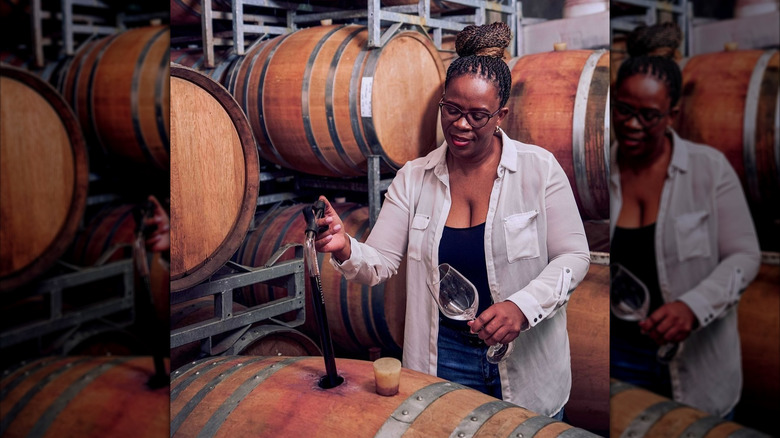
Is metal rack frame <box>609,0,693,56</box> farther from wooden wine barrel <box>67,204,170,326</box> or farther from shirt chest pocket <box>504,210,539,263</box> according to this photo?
wooden wine barrel <box>67,204,170,326</box>

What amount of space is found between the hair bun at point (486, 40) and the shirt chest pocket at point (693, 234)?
2.24 ft

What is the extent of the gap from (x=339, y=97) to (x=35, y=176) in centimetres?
89

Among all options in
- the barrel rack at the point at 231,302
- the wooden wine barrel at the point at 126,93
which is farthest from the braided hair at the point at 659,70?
the wooden wine barrel at the point at 126,93

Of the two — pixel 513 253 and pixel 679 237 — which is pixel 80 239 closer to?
pixel 513 253

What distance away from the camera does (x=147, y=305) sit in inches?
67.3

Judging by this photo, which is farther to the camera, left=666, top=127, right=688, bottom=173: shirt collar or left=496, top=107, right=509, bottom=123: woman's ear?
left=496, top=107, right=509, bottom=123: woman's ear

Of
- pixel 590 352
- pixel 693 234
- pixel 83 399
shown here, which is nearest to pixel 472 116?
pixel 693 234

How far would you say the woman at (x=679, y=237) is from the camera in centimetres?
159

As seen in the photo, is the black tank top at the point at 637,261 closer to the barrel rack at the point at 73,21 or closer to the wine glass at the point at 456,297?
the wine glass at the point at 456,297

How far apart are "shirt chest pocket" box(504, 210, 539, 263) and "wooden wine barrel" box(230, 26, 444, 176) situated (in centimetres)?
35

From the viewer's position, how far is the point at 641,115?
1.67m

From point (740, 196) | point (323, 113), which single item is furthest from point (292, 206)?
point (740, 196)

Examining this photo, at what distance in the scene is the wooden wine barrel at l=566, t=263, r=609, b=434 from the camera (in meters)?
1.91

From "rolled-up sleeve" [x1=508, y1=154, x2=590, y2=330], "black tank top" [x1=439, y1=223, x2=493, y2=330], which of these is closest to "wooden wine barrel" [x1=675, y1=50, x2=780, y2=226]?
"rolled-up sleeve" [x1=508, y1=154, x2=590, y2=330]
